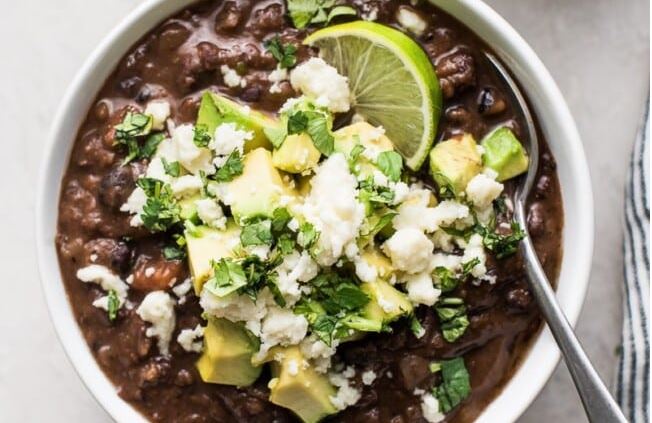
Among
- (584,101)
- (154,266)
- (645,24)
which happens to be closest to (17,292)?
(154,266)

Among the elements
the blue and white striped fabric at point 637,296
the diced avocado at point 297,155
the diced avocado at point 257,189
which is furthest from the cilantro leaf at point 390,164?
the blue and white striped fabric at point 637,296

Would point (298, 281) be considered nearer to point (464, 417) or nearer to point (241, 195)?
point (241, 195)

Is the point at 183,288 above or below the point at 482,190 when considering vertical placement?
below

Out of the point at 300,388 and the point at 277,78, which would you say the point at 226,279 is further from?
the point at 277,78

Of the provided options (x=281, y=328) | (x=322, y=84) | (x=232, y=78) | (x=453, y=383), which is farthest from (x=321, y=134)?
(x=453, y=383)

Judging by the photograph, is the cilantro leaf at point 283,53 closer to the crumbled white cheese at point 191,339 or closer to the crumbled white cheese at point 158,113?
the crumbled white cheese at point 158,113

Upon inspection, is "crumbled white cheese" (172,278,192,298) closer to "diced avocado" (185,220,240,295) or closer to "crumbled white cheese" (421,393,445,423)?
"diced avocado" (185,220,240,295)

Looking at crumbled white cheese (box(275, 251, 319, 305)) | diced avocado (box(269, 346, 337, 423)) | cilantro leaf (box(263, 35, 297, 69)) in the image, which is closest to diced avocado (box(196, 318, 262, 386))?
diced avocado (box(269, 346, 337, 423))
